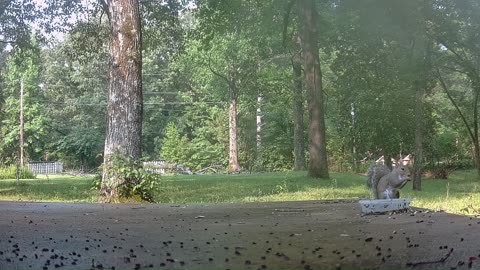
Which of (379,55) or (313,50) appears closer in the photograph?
(313,50)

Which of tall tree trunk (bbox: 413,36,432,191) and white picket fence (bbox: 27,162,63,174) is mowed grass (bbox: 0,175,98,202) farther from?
white picket fence (bbox: 27,162,63,174)

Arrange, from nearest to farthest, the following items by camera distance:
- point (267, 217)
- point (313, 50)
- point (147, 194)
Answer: point (267, 217), point (147, 194), point (313, 50)

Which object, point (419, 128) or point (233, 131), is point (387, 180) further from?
point (233, 131)

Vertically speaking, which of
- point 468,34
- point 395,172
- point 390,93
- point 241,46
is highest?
point 241,46

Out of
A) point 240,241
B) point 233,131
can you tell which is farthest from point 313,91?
point 233,131

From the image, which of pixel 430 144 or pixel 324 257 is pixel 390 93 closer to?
pixel 430 144

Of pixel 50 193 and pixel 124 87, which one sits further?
pixel 50 193

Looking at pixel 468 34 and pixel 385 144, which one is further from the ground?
pixel 468 34

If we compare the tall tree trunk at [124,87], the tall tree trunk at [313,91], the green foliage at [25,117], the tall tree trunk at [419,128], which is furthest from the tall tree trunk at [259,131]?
the tall tree trunk at [124,87]

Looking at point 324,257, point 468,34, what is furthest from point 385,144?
point 324,257

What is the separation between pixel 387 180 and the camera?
5.00 metres

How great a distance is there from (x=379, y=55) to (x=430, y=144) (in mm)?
10755

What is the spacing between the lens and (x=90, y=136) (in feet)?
163

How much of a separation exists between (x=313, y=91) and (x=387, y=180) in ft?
32.9
